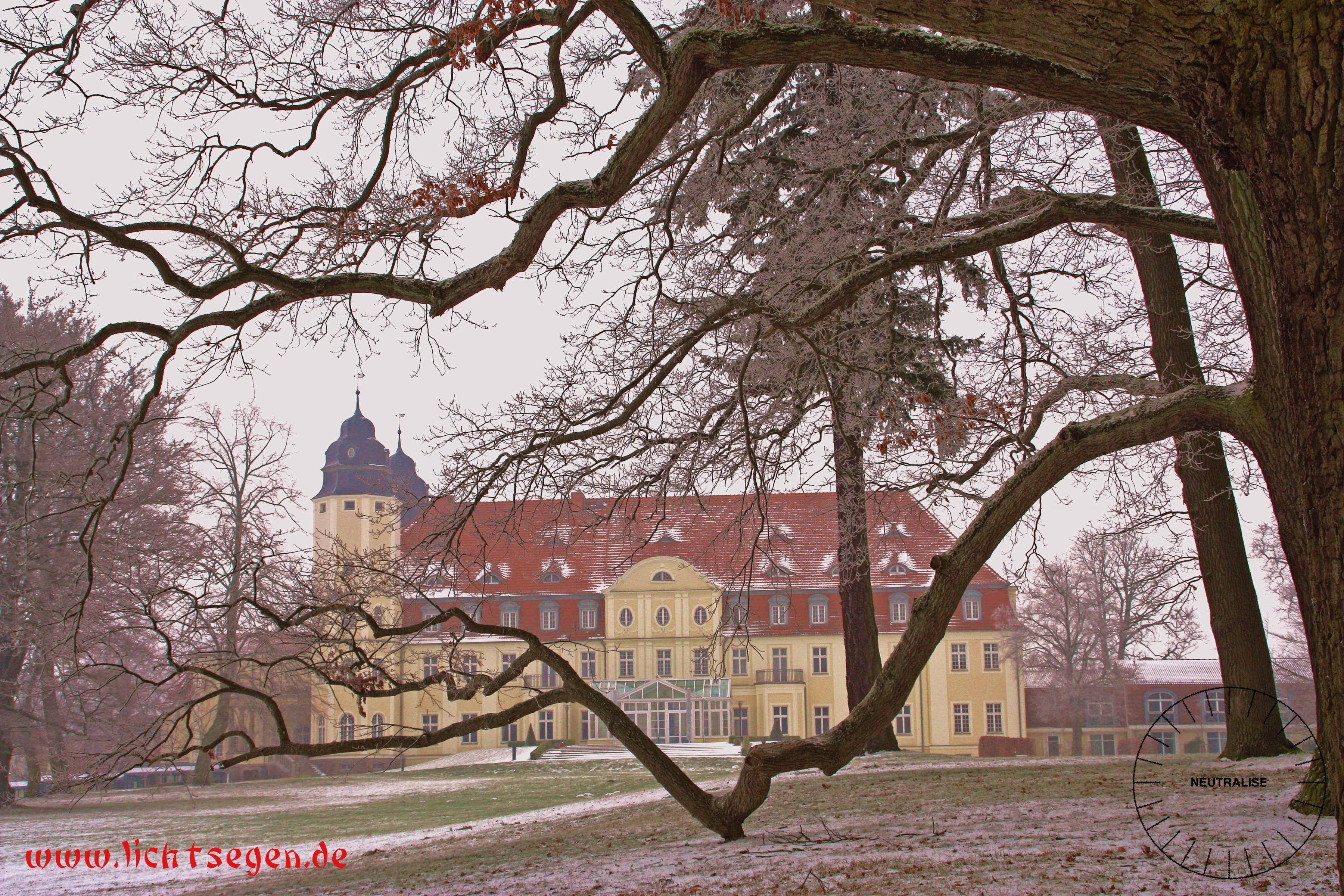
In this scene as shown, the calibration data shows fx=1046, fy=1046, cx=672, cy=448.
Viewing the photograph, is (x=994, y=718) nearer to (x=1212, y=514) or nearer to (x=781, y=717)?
(x=781, y=717)

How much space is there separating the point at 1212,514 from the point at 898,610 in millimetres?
31347

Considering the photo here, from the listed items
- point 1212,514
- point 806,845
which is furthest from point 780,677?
point 806,845

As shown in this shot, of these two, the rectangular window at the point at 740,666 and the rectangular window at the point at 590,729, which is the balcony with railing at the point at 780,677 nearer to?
the rectangular window at the point at 740,666

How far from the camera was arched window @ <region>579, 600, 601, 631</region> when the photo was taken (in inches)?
1706

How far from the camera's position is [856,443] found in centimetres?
1170

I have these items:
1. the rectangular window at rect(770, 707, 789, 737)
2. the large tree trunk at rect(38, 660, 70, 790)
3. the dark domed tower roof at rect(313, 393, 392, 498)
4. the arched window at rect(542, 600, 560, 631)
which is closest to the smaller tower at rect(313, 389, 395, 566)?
the dark domed tower roof at rect(313, 393, 392, 498)

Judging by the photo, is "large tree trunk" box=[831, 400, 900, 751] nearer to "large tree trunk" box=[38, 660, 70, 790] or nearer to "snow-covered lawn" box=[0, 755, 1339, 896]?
"snow-covered lawn" box=[0, 755, 1339, 896]

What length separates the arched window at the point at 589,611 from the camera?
142 feet

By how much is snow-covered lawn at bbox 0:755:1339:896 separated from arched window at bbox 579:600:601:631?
91.6ft

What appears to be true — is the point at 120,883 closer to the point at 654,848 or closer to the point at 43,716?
the point at 654,848

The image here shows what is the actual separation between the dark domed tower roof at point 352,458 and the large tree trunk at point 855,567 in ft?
121

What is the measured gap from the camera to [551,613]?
43375mm

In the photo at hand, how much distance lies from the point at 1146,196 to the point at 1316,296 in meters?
6.69

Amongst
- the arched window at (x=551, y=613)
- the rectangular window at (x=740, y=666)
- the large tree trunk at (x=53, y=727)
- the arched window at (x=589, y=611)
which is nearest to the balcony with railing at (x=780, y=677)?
the rectangular window at (x=740, y=666)
